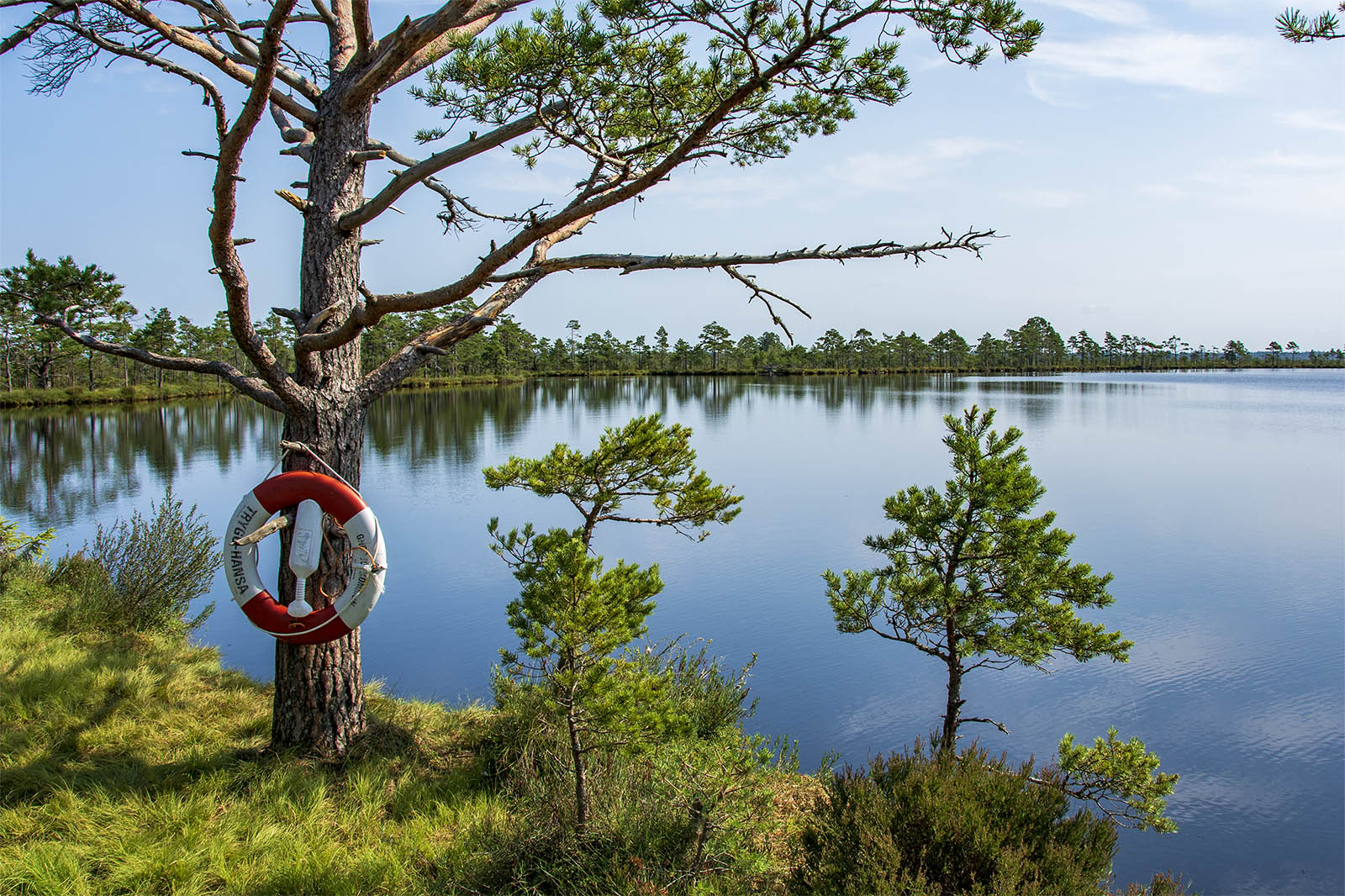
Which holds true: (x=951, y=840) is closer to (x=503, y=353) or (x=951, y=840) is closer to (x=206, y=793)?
(x=206, y=793)

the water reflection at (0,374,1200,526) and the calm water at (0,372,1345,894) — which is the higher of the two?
the water reflection at (0,374,1200,526)

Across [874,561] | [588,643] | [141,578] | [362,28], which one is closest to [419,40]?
[362,28]

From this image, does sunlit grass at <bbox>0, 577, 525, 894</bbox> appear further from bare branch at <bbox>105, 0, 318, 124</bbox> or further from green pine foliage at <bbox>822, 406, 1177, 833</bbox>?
bare branch at <bbox>105, 0, 318, 124</bbox>

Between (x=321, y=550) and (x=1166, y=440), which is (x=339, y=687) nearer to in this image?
(x=321, y=550)

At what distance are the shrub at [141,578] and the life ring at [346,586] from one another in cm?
277

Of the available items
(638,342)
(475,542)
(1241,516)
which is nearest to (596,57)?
(475,542)

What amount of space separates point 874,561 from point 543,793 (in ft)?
20.6

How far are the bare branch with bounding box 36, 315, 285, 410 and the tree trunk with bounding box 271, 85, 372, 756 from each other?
0.13 m

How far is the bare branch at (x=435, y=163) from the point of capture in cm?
315

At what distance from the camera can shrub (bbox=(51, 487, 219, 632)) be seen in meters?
5.32

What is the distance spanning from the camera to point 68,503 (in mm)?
11508

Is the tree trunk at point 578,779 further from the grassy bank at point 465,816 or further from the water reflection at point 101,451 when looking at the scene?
the water reflection at point 101,451

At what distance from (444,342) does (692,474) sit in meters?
1.52

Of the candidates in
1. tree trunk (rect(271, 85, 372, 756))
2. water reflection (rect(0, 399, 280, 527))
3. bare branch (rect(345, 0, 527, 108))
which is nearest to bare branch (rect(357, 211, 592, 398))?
tree trunk (rect(271, 85, 372, 756))
